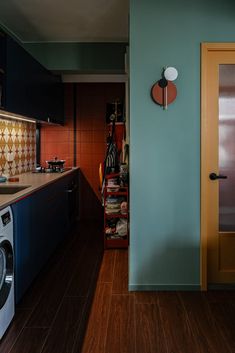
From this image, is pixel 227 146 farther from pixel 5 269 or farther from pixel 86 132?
pixel 86 132

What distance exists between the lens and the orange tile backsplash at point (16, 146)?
3.72m

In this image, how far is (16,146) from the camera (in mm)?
4156

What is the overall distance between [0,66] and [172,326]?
241cm

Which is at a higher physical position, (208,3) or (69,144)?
(208,3)

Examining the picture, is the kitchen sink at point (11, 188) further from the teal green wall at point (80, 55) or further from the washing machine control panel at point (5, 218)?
the teal green wall at point (80, 55)

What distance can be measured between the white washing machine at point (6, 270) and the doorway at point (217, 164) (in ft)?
5.08

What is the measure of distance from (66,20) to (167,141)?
6.04ft

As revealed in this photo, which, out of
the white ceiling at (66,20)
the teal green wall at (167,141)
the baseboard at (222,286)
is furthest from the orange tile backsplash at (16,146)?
the baseboard at (222,286)

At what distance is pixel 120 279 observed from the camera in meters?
3.11

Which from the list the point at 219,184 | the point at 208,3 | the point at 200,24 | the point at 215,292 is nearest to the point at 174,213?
the point at 219,184

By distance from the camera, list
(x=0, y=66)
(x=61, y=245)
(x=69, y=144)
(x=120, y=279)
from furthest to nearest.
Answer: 1. (x=69, y=144)
2. (x=61, y=245)
3. (x=120, y=279)
4. (x=0, y=66)

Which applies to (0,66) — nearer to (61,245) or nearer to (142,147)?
(142,147)

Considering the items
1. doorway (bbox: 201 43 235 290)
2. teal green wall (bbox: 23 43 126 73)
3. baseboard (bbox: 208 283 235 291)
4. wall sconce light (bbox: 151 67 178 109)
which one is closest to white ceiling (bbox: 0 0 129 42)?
teal green wall (bbox: 23 43 126 73)

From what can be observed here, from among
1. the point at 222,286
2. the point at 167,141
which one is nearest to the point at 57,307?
the point at 222,286
